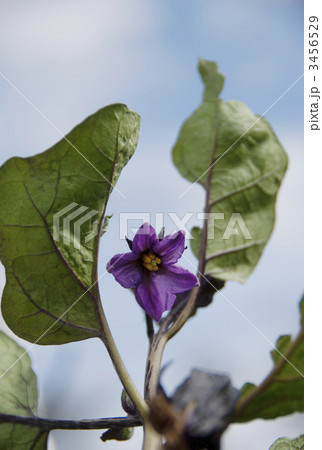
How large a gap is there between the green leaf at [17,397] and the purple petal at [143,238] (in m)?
0.18

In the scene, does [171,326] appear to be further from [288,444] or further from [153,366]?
[288,444]

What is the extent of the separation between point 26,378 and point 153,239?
22 centimetres

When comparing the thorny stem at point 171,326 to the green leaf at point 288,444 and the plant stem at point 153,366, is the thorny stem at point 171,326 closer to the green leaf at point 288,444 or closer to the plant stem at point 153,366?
the plant stem at point 153,366

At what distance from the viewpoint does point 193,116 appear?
1.79 ft

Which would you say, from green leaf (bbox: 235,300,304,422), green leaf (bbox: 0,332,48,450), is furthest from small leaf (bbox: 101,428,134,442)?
green leaf (bbox: 235,300,304,422)

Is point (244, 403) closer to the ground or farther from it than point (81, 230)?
closer to the ground

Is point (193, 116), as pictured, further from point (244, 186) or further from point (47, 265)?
point (47, 265)

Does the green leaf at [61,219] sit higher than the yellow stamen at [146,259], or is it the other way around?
the green leaf at [61,219]

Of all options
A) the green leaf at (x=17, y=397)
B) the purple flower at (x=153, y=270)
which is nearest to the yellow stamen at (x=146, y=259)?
the purple flower at (x=153, y=270)

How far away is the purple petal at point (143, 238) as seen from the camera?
58cm

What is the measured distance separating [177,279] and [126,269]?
0.06 metres

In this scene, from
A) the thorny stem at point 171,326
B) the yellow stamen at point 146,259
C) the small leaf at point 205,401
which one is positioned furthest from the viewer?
the yellow stamen at point 146,259
